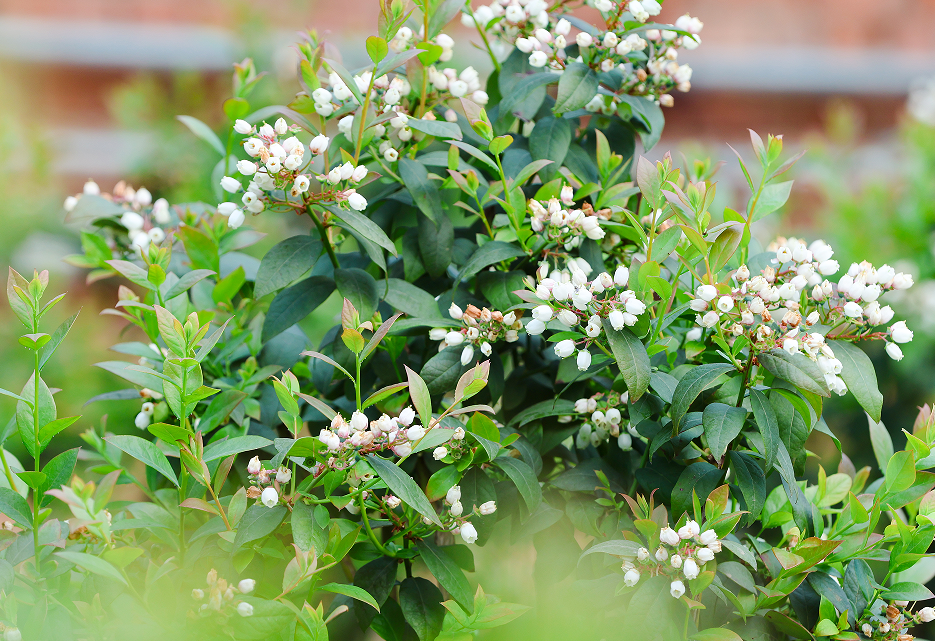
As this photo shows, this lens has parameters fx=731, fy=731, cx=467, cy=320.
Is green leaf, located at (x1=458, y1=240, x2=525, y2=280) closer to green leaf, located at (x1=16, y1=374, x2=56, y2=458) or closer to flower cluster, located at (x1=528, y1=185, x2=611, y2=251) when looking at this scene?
flower cluster, located at (x1=528, y1=185, x2=611, y2=251)

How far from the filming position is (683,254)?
1.88ft

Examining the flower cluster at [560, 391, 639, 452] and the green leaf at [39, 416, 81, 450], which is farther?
the flower cluster at [560, 391, 639, 452]

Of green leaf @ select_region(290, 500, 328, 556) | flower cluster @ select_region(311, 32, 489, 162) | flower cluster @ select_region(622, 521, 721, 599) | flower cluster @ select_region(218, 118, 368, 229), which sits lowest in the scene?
flower cluster @ select_region(622, 521, 721, 599)

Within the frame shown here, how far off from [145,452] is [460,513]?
24cm

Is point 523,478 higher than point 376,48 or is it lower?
lower

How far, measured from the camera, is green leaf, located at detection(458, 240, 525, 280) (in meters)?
0.62

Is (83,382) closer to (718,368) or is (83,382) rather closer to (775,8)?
(718,368)

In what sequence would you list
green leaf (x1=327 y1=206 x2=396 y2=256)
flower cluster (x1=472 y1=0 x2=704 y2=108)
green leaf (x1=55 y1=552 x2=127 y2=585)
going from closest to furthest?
green leaf (x1=55 y1=552 x2=127 y2=585)
green leaf (x1=327 y1=206 x2=396 y2=256)
flower cluster (x1=472 y1=0 x2=704 y2=108)

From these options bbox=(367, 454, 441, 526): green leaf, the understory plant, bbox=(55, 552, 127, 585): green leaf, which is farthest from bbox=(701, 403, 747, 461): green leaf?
bbox=(55, 552, 127, 585): green leaf

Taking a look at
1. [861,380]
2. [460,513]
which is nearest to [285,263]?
[460,513]

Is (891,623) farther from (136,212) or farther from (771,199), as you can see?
(136,212)

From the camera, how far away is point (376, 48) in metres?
0.58

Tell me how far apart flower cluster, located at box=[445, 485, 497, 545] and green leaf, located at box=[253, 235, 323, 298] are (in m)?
0.22

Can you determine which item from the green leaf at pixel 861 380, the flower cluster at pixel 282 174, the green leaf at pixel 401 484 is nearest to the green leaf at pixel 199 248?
the flower cluster at pixel 282 174
